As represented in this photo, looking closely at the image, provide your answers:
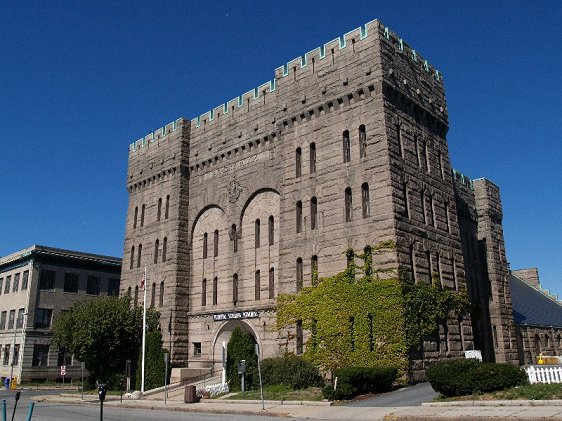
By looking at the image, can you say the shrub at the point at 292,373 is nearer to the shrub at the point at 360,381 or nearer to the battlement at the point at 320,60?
the shrub at the point at 360,381

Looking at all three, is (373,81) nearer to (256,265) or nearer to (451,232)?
(451,232)

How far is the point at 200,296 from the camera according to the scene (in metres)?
39.3

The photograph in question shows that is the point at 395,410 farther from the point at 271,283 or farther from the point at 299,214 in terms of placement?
the point at 271,283

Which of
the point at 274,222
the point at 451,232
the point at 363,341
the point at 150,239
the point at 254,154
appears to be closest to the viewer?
the point at 363,341

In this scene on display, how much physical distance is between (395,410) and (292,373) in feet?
30.9

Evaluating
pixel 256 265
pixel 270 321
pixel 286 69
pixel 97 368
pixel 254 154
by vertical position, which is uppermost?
pixel 286 69

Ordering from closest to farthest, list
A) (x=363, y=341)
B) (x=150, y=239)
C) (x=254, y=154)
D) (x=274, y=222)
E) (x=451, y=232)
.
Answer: (x=363, y=341)
(x=451, y=232)
(x=274, y=222)
(x=254, y=154)
(x=150, y=239)

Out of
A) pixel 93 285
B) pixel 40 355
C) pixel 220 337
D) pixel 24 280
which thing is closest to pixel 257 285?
pixel 220 337

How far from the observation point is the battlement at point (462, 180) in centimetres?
4491

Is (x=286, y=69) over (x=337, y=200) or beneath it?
over

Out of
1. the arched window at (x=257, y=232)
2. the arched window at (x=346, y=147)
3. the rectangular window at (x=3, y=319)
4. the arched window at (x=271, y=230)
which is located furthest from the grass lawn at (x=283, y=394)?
the rectangular window at (x=3, y=319)

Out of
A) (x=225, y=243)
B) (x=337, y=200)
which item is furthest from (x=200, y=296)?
(x=337, y=200)

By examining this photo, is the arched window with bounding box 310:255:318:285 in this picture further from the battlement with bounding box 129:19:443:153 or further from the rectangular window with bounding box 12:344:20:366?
the rectangular window with bounding box 12:344:20:366

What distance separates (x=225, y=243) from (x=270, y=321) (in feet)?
25.0
